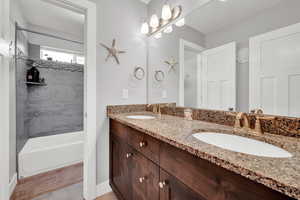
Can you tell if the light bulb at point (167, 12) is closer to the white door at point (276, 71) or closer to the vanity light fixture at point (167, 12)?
the vanity light fixture at point (167, 12)

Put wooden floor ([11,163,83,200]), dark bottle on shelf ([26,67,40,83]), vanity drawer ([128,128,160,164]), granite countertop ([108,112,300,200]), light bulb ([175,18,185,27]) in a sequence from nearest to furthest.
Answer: granite countertop ([108,112,300,200]), vanity drawer ([128,128,160,164]), light bulb ([175,18,185,27]), wooden floor ([11,163,83,200]), dark bottle on shelf ([26,67,40,83])

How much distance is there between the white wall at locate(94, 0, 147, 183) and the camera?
4.87ft

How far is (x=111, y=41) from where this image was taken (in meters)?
1.55

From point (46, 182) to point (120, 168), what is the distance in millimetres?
1114

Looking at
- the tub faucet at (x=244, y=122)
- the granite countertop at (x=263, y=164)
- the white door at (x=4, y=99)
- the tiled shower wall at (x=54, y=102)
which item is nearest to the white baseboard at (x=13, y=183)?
the white door at (x=4, y=99)

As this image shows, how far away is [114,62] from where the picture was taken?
5.15 ft

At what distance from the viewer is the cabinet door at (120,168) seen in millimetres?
1142

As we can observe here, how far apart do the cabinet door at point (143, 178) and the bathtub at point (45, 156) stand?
1479 millimetres

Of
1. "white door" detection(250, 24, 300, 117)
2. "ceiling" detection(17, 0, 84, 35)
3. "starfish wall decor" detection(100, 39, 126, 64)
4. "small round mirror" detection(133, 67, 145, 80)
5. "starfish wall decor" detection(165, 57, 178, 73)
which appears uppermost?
"ceiling" detection(17, 0, 84, 35)

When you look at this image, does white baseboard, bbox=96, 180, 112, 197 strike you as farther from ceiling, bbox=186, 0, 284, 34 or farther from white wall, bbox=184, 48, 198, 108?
ceiling, bbox=186, 0, 284, 34

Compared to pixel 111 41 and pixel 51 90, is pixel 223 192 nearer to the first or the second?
pixel 111 41

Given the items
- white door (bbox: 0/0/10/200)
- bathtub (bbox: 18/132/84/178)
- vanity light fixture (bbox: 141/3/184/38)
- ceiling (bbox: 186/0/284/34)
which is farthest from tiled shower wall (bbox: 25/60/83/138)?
ceiling (bbox: 186/0/284/34)

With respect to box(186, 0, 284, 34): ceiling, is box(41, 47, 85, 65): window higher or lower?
higher

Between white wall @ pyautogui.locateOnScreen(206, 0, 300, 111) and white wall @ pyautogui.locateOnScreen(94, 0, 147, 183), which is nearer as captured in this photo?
white wall @ pyautogui.locateOnScreen(206, 0, 300, 111)
